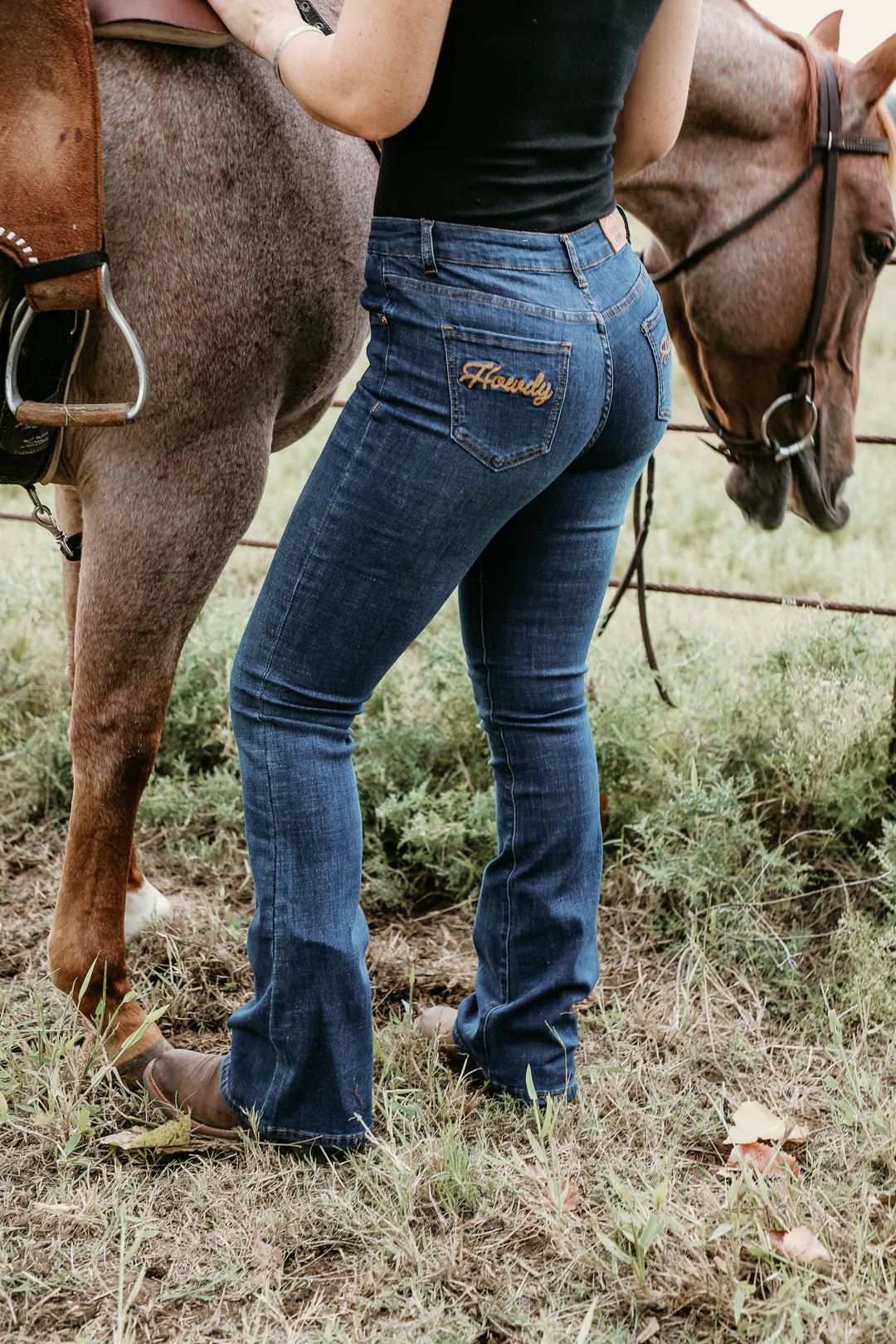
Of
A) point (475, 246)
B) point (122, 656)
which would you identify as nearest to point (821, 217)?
point (475, 246)

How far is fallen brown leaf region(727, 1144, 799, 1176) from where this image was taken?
5.51 feet

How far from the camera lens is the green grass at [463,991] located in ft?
4.90

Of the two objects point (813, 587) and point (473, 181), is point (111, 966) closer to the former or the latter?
point (473, 181)

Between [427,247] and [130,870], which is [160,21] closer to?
[427,247]

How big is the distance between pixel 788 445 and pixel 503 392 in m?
1.39

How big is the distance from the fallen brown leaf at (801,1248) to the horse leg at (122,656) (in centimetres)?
107

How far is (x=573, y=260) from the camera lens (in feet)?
4.69

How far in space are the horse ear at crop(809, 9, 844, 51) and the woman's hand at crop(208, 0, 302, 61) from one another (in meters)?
1.60

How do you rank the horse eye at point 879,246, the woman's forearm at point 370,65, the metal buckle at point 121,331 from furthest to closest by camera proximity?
the horse eye at point 879,246 → the metal buckle at point 121,331 → the woman's forearm at point 370,65

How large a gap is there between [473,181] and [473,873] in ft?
5.57

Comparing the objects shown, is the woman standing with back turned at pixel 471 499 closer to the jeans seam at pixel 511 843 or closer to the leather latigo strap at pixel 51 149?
the jeans seam at pixel 511 843

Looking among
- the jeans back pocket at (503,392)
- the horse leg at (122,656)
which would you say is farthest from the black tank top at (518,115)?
the horse leg at (122,656)

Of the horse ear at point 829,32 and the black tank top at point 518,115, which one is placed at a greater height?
the horse ear at point 829,32

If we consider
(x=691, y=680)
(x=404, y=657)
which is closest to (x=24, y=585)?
(x=404, y=657)
